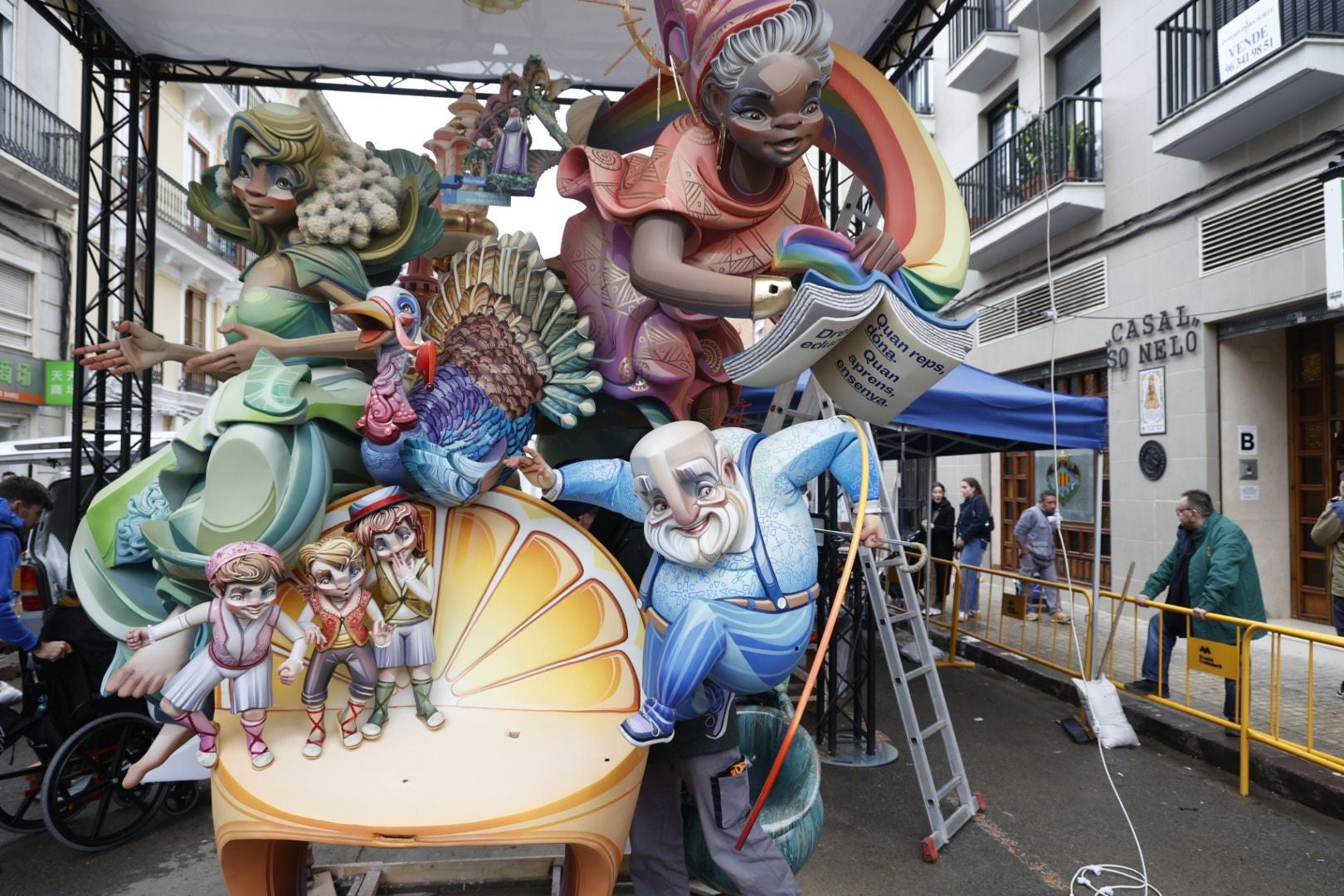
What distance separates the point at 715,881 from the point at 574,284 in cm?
207

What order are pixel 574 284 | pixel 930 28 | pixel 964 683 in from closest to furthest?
pixel 574 284 < pixel 930 28 < pixel 964 683

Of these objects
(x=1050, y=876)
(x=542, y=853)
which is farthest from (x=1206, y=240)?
(x=542, y=853)

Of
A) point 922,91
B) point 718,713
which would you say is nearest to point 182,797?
point 718,713

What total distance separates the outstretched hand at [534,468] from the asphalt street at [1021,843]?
200 cm

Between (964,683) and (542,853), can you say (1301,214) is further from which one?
(542,853)

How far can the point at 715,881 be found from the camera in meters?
2.56

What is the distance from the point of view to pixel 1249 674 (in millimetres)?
4594

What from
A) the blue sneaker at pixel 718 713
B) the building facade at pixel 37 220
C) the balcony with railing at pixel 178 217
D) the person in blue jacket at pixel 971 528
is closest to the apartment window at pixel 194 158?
the balcony with railing at pixel 178 217

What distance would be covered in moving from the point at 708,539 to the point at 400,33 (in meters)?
4.54

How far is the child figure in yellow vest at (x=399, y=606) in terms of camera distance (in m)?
2.22

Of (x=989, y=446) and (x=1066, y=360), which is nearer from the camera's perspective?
(x=989, y=446)

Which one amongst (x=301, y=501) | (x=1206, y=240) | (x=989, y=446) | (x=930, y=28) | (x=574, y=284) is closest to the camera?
(x=301, y=501)

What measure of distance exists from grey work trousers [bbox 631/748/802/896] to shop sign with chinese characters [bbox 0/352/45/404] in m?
12.0

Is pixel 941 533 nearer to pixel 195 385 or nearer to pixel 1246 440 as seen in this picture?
pixel 1246 440
